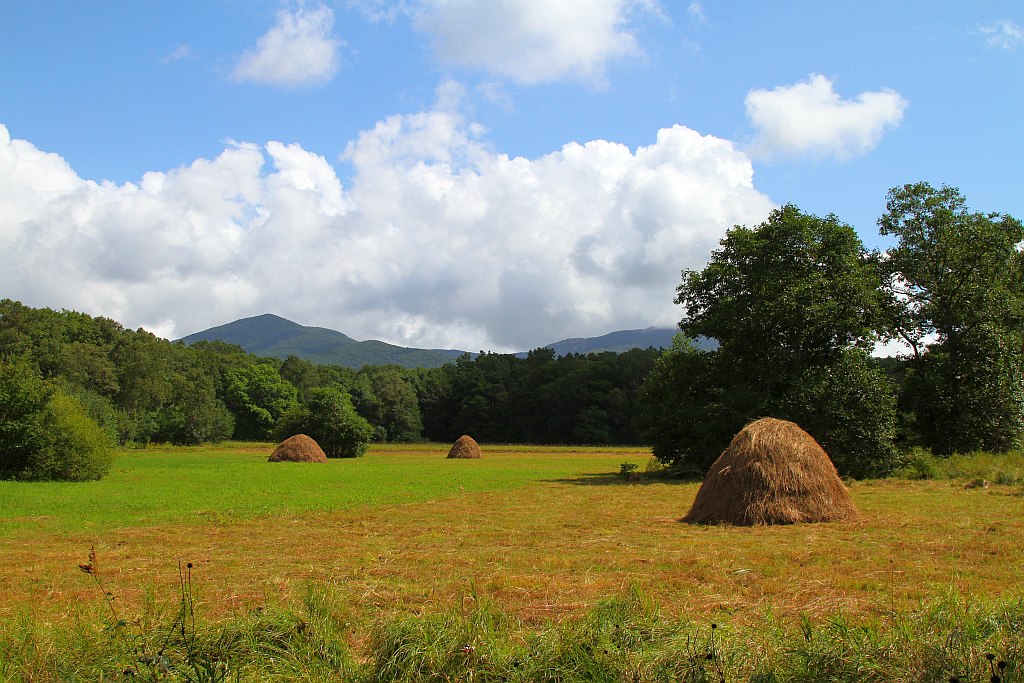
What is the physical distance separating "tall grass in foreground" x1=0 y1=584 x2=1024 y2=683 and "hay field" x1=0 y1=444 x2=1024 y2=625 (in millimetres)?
765

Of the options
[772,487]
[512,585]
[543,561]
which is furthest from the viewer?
[772,487]

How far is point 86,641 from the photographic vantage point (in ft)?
17.2

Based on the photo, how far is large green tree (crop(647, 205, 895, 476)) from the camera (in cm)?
2778

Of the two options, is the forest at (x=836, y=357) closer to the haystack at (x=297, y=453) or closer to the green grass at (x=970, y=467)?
the green grass at (x=970, y=467)

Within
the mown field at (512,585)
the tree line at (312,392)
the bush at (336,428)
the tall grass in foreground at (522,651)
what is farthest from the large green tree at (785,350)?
the tree line at (312,392)

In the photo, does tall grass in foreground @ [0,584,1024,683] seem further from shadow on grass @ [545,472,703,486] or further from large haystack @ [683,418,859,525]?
shadow on grass @ [545,472,703,486]

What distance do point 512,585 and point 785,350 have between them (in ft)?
78.9

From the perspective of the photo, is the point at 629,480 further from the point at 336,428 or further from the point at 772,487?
the point at 336,428

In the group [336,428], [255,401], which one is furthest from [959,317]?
[255,401]

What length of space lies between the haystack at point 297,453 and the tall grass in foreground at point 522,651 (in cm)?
4566

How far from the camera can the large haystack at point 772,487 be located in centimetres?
1511

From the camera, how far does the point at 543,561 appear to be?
10.9 m

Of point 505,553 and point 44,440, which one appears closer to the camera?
point 505,553

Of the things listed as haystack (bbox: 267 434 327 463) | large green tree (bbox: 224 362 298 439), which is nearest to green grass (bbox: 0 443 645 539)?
haystack (bbox: 267 434 327 463)
